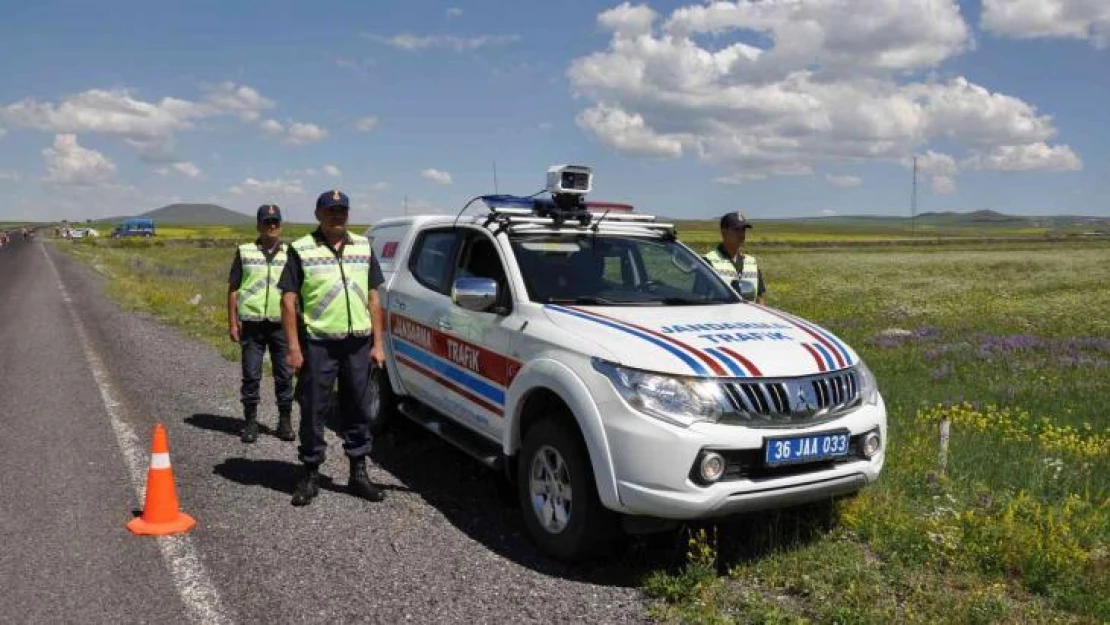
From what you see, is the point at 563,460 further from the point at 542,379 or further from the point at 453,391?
the point at 453,391

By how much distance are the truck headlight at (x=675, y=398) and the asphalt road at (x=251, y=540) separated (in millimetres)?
992

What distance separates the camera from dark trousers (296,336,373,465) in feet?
18.4

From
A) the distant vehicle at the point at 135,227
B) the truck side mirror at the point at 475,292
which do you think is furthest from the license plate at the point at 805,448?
the distant vehicle at the point at 135,227

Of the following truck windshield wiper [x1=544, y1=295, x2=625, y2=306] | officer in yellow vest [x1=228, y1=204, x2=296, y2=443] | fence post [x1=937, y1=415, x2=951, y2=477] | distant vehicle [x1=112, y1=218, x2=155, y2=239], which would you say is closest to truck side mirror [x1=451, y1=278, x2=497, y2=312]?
truck windshield wiper [x1=544, y1=295, x2=625, y2=306]

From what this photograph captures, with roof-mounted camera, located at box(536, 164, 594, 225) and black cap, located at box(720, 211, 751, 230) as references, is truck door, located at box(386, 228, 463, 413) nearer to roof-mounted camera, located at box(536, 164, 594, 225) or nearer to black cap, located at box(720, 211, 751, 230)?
roof-mounted camera, located at box(536, 164, 594, 225)

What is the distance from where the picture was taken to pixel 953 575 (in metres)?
4.40

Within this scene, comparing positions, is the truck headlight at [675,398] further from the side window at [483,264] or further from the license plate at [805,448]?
the side window at [483,264]

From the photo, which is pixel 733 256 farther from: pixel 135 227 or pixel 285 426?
pixel 135 227

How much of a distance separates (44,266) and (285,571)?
128ft

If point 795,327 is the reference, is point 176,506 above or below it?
below

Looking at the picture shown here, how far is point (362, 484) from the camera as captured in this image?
5746 mm

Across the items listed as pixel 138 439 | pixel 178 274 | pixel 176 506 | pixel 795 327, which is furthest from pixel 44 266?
pixel 795 327

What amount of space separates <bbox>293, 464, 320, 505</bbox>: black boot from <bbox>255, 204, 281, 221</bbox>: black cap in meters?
2.68

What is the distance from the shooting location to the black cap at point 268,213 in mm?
7422
